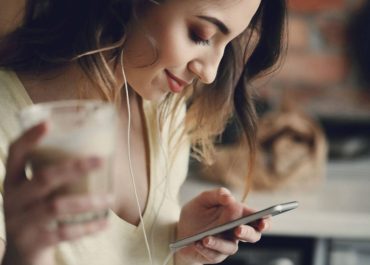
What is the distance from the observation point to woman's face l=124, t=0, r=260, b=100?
968mm

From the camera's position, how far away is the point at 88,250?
1.06m

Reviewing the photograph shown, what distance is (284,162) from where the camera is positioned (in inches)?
74.6

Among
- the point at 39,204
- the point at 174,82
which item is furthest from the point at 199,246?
the point at 39,204

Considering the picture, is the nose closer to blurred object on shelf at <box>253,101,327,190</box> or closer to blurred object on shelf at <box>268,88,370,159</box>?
blurred object on shelf at <box>253,101,327,190</box>

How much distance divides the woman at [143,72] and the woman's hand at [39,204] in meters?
0.25

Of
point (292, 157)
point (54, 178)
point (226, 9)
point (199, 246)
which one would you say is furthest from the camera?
point (292, 157)

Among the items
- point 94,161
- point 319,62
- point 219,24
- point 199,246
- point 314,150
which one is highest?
point 319,62

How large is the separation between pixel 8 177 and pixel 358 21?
71.3 inches

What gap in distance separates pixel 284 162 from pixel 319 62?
53 cm

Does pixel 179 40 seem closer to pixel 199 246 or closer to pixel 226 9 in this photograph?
pixel 226 9

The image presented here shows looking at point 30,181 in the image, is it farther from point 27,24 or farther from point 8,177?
point 27,24

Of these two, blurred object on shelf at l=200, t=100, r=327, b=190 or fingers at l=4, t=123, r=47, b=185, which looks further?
blurred object on shelf at l=200, t=100, r=327, b=190

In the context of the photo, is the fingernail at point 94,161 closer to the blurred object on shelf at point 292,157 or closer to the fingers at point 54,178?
the fingers at point 54,178

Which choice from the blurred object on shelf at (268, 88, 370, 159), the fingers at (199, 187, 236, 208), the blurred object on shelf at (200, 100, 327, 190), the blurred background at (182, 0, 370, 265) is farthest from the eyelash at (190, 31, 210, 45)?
the blurred object on shelf at (268, 88, 370, 159)
